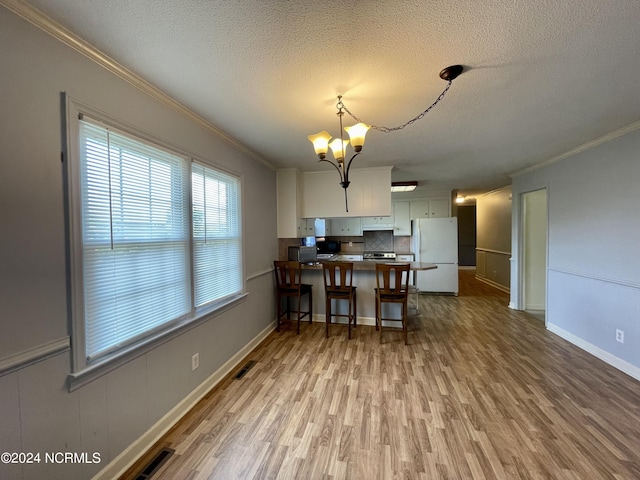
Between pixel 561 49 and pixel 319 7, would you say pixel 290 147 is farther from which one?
pixel 561 49

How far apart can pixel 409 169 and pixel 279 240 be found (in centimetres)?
234

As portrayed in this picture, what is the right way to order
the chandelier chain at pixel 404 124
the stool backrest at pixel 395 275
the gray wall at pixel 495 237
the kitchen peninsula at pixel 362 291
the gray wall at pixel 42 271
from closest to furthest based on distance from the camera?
the gray wall at pixel 42 271, the chandelier chain at pixel 404 124, the stool backrest at pixel 395 275, the kitchen peninsula at pixel 362 291, the gray wall at pixel 495 237

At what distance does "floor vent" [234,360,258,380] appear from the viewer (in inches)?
99.1

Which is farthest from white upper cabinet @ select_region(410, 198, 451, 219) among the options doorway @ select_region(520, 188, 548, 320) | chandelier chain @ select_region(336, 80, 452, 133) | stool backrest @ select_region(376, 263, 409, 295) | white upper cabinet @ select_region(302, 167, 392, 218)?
chandelier chain @ select_region(336, 80, 452, 133)

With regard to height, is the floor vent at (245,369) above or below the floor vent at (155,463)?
below

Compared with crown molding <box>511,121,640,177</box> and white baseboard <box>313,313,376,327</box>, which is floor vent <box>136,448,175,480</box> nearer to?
white baseboard <box>313,313,376,327</box>

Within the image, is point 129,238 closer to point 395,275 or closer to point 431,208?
point 395,275

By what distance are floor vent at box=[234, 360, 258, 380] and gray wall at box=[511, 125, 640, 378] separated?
3695mm

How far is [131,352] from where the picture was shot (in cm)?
156

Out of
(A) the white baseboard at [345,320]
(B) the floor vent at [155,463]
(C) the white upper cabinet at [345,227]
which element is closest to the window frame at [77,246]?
(B) the floor vent at [155,463]

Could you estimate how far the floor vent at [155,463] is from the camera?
147 cm

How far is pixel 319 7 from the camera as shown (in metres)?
1.11

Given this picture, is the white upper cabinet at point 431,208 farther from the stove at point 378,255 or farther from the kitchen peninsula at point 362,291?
the kitchen peninsula at point 362,291

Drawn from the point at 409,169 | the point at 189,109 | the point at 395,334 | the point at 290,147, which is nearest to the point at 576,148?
the point at 409,169
